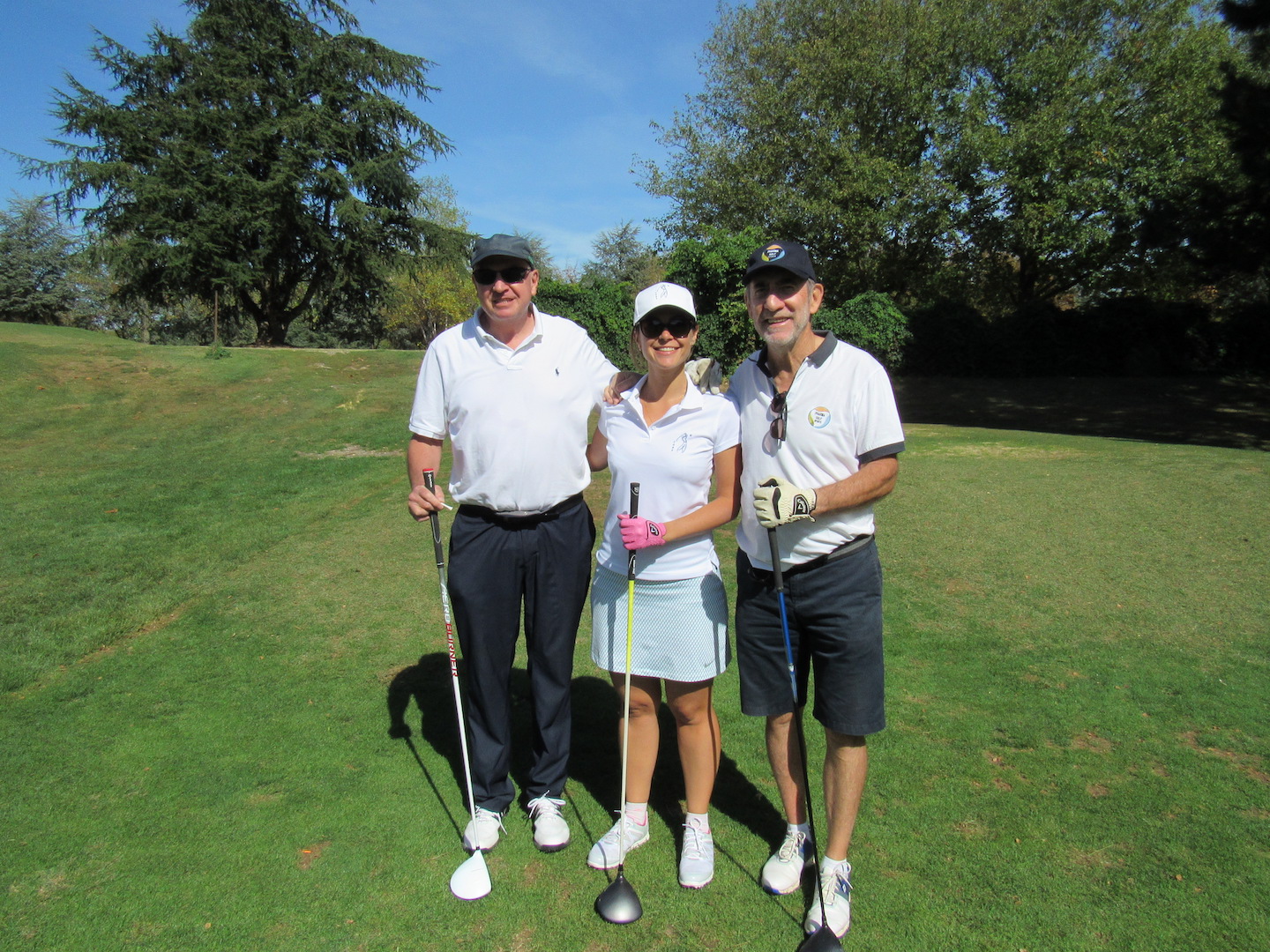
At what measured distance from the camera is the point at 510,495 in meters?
3.19

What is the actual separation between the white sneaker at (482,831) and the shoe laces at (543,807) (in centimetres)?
15

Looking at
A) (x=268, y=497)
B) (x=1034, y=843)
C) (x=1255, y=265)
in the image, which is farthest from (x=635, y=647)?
(x=1255, y=265)

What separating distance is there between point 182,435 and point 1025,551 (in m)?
11.3

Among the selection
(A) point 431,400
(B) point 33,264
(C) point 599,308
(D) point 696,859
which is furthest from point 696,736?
(B) point 33,264

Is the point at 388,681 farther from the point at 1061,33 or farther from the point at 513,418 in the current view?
the point at 1061,33

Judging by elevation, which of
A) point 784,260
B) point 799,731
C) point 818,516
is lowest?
point 799,731

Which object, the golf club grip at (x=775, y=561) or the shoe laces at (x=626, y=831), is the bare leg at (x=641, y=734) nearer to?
the shoe laces at (x=626, y=831)

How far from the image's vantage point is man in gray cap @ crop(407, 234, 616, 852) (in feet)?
10.4

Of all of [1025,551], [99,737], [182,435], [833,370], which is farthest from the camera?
[182,435]

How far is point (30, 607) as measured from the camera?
19.0ft

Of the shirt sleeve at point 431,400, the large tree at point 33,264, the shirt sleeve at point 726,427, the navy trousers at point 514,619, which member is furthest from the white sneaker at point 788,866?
the large tree at point 33,264

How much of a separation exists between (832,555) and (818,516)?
164mm

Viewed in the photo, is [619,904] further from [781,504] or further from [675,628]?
[781,504]

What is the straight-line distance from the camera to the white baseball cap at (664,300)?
2.89 m
